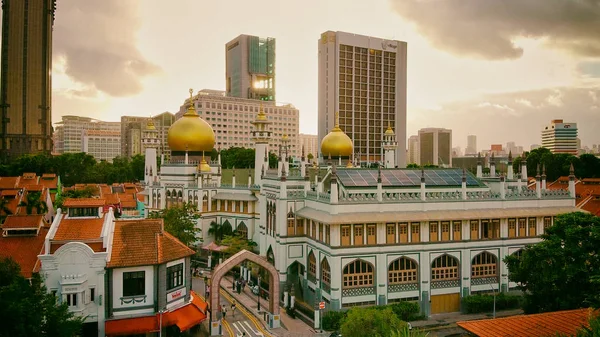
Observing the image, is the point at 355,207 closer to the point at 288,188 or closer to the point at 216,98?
the point at 288,188

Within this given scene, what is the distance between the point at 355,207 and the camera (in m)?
31.7

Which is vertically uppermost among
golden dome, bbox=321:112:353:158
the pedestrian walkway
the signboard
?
golden dome, bbox=321:112:353:158

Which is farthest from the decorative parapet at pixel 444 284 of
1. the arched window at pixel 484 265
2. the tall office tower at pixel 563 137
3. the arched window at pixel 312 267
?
the tall office tower at pixel 563 137

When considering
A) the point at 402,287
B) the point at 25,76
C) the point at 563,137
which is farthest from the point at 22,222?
the point at 563,137

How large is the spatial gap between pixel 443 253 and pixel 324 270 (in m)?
8.39

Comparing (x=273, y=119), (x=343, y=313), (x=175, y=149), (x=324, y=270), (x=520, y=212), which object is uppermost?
(x=273, y=119)

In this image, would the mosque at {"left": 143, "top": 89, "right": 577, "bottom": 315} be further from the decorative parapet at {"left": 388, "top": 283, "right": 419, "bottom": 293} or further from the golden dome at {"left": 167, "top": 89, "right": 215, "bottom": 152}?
the golden dome at {"left": 167, "top": 89, "right": 215, "bottom": 152}

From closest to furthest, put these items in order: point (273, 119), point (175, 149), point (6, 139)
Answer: point (175, 149)
point (6, 139)
point (273, 119)

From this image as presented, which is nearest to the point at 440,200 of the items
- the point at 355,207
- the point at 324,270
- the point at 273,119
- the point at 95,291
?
the point at 355,207

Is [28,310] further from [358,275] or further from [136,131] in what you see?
[136,131]

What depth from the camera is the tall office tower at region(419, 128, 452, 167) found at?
16938 cm

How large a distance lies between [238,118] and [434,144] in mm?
69143

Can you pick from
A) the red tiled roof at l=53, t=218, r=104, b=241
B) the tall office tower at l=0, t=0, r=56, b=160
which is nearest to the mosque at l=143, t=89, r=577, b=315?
the red tiled roof at l=53, t=218, r=104, b=241

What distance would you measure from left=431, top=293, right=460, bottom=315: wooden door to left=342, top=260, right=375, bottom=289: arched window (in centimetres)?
492
